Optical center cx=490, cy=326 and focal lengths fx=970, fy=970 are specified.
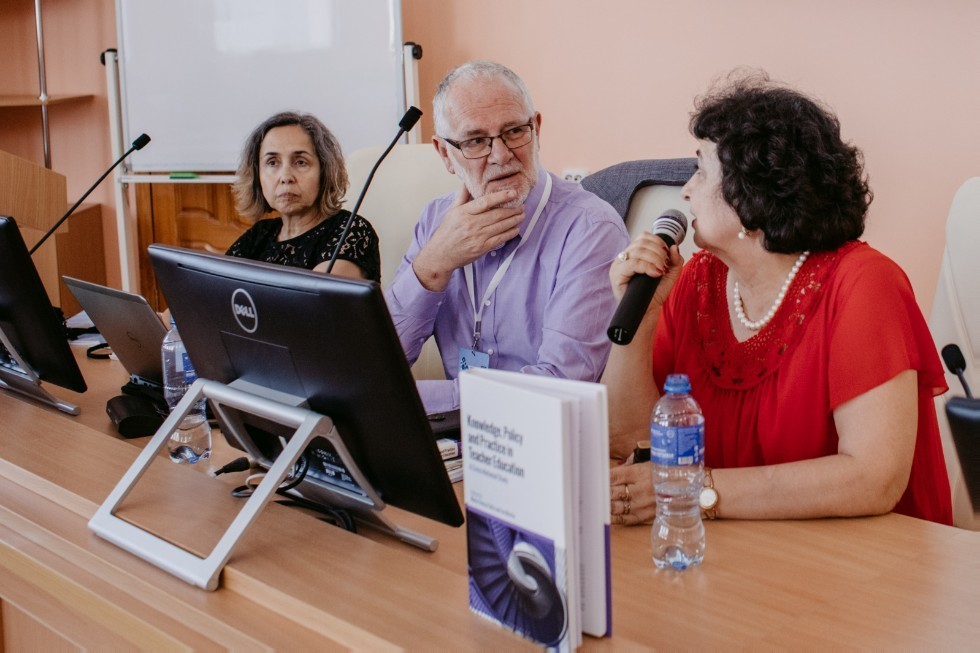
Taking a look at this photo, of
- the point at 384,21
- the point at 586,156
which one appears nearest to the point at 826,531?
the point at 586,156

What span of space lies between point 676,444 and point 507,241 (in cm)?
93

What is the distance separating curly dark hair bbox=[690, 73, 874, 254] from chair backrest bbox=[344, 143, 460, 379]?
117 centimetres

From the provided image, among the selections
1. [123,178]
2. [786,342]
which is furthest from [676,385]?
[123,178]

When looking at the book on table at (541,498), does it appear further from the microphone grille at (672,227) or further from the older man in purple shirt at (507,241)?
the older man in purple shirt at (507,241)

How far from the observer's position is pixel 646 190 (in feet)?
7.49

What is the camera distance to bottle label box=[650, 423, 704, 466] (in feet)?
3.35

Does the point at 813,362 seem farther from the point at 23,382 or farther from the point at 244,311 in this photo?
the point at 23,382

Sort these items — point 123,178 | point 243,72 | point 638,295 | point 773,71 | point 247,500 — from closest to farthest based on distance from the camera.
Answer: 1. point 247,500
2. point 638,295
3. point 773,71
4. point 243,72
5. point 123,178

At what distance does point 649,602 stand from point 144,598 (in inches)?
20.8

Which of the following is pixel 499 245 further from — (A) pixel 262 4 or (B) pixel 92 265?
(B) pixel 92 265

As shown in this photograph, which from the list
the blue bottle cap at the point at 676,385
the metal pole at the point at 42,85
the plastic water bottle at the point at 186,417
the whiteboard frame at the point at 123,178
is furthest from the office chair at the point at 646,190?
the metal pole at the point at 42,85

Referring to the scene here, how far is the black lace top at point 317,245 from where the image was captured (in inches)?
95.4

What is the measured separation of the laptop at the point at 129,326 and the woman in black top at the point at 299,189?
70 centimetres

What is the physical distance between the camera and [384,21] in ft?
11.4
